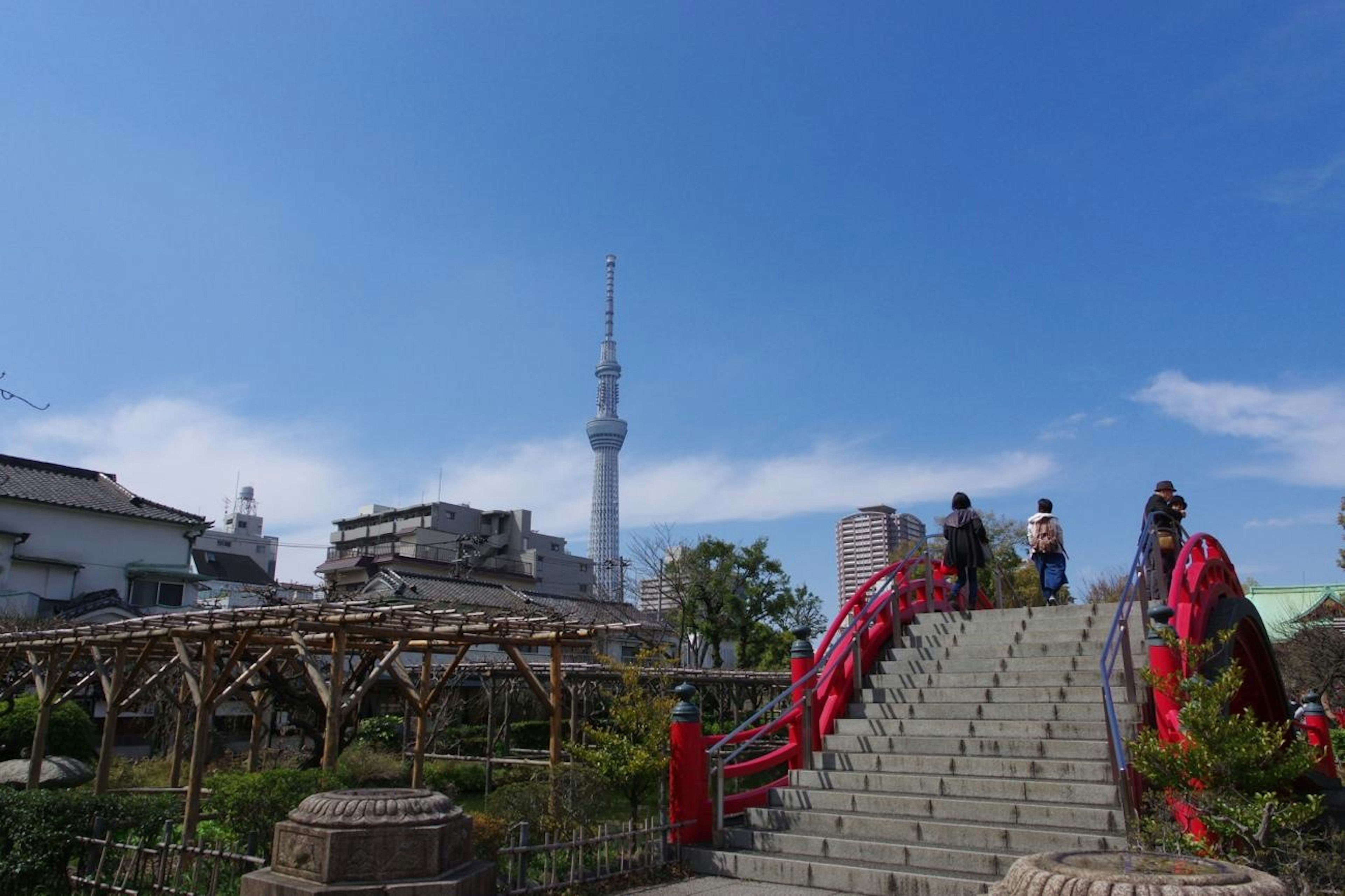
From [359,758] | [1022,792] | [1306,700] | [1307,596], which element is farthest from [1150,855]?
[1307,596]

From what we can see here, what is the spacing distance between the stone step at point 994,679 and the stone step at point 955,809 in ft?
6.16

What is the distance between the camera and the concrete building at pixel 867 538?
11288 centimetres

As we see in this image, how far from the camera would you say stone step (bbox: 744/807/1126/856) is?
296 inches

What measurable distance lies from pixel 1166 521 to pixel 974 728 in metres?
4.45

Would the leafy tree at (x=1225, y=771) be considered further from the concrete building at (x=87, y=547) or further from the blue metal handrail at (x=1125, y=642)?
the concrete building at (x=87, y=547)

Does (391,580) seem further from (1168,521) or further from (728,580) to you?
(1168,521)

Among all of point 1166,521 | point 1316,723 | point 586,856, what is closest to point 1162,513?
point 1166,521

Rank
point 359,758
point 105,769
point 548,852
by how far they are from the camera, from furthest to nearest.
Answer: point 359,758 → point 105,769 → point 548,852

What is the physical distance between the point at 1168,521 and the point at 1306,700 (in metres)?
4.54

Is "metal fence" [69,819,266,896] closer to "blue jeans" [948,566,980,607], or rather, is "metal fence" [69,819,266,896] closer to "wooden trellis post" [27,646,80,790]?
"wooden trellis post" [27,646,80,790]

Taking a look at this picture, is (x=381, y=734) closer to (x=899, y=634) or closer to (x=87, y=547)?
(x=87, y=547)

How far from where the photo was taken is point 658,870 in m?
8.70

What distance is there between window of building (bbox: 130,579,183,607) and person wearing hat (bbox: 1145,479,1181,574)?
3358 centimetres

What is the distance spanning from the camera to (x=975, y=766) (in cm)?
883
